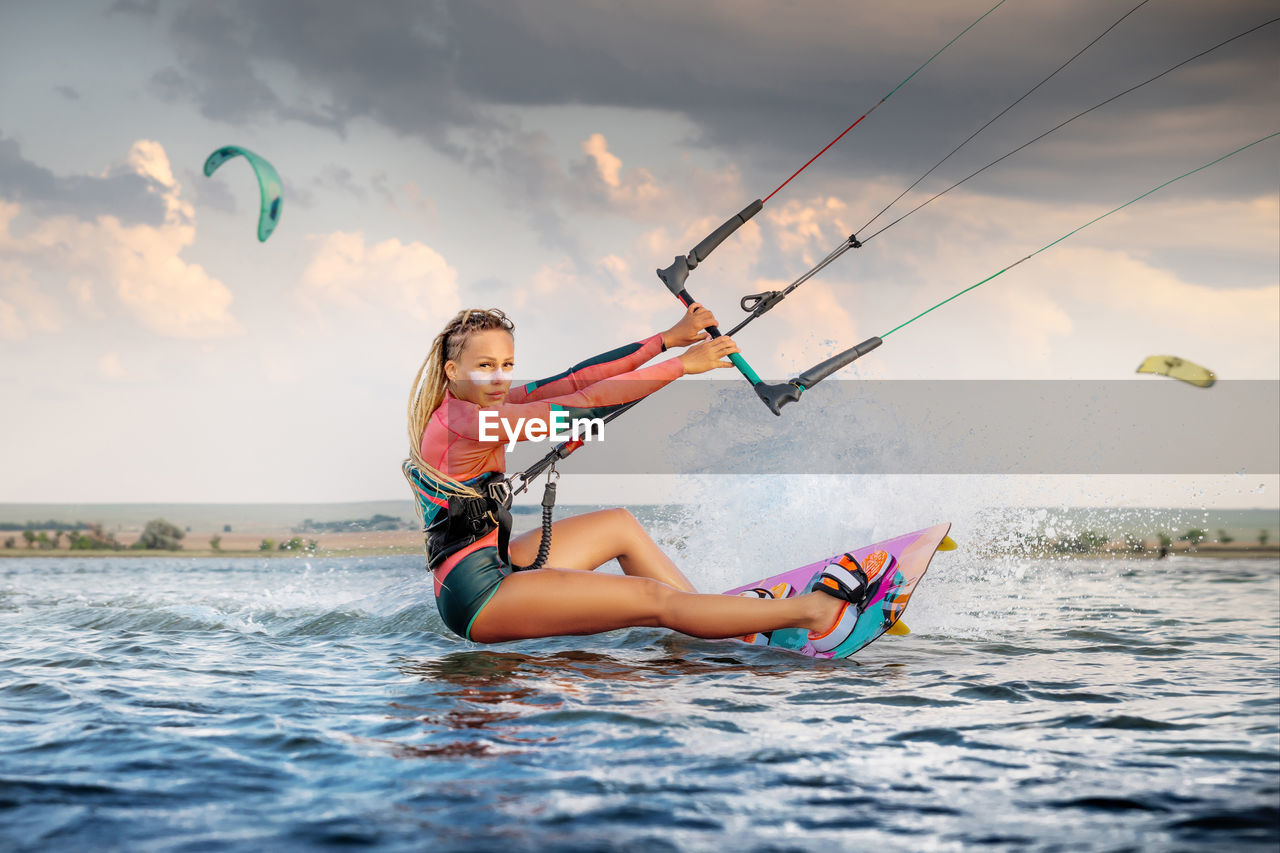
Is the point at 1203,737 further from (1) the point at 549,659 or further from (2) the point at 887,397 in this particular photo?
(2) the point at 887,397

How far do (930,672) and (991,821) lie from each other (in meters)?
1.92

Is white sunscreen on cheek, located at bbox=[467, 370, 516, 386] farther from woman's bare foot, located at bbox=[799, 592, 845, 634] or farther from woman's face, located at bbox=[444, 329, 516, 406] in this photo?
woman's bare foot, located at bbox=[799, 592, 845, 634]

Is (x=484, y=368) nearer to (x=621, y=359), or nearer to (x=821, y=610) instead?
(x=621, y=359)

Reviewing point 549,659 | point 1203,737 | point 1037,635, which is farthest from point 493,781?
point 1037,635

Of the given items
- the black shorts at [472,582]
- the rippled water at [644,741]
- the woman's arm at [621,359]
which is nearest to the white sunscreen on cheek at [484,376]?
the woman's arm at [621,359]

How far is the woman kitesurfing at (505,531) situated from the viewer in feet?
13.5

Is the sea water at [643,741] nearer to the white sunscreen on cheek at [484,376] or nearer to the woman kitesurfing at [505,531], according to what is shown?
the woman kitesurfing at [505,531]

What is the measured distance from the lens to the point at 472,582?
166 inches

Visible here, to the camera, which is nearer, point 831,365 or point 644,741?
point 644,741

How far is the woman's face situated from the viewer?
420 cm

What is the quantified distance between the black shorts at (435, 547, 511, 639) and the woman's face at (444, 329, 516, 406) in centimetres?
74

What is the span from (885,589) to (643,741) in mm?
2017

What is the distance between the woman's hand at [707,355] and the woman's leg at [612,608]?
1038 millimetres

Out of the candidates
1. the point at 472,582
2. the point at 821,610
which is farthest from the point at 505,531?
the point at 821,610
